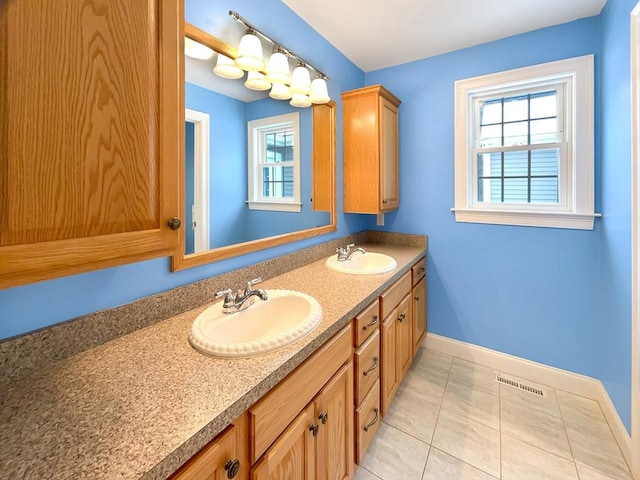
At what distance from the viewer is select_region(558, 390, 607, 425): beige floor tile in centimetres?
169

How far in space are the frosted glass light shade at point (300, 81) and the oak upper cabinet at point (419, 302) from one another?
1.35m

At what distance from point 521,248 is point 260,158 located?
6.19ft

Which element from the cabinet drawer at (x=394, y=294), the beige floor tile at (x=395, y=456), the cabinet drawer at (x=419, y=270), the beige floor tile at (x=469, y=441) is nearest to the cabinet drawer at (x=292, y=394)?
the cabinet drawer at (x=394, y=294)

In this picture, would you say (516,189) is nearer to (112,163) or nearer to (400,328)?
(400,328)

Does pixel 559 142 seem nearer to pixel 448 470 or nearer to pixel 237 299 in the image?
pixel 448 470

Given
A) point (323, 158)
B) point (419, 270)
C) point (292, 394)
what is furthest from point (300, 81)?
point (292, 394)

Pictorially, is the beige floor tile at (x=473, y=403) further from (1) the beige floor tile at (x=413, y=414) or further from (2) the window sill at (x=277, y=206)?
(2) the window sill at (x=277, y=206)

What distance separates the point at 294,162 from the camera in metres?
1.76

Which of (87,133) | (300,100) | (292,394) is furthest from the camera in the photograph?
(300,100)

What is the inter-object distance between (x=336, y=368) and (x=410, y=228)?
1.67m

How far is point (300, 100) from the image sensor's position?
1748 millimetres

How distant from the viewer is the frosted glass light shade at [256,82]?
1428 millimetres

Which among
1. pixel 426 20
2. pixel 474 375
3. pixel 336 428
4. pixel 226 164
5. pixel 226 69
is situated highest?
pixel 426 20

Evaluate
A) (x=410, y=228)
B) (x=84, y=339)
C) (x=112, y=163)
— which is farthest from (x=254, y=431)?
(x=410, y=228)
